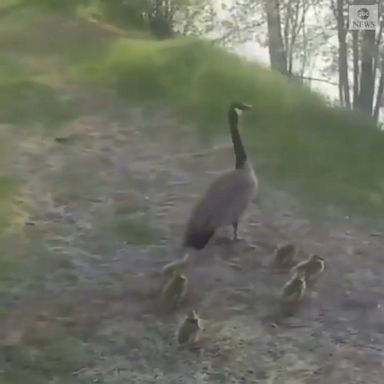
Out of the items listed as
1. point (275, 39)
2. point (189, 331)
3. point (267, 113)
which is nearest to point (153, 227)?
point (189, 331)

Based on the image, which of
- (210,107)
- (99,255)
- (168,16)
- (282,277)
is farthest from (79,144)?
(168,16)

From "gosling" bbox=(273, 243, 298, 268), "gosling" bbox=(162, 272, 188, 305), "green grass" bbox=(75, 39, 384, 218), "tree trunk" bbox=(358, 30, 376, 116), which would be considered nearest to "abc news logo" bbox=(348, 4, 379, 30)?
"tree trunk" bbox=(358, 30, 376, 116)

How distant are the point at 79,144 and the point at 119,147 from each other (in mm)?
224

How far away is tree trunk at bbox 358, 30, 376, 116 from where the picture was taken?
6047 millimetres

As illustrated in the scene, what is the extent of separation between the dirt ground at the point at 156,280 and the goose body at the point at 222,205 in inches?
6.5

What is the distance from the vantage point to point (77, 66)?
651 centimetres

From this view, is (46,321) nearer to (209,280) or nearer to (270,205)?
(209,280)

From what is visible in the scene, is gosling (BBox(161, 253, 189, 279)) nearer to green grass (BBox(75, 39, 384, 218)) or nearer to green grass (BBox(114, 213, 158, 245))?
green grass (BBox(114, 213, 158, 245))

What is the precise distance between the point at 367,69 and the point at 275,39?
77cm

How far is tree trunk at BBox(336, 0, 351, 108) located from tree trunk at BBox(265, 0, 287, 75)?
1.50ft

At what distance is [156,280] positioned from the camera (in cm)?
381

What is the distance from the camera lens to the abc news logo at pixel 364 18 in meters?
6.02

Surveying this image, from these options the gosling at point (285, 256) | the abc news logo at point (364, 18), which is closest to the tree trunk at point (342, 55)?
the abc news logo at point (364, 18)

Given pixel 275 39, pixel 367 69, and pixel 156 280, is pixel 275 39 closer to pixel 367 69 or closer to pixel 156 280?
pixel 367 69
